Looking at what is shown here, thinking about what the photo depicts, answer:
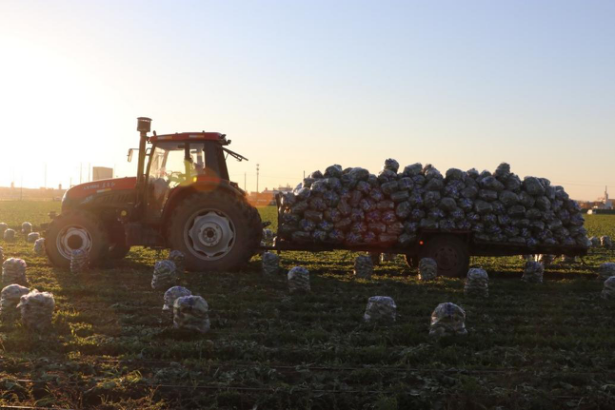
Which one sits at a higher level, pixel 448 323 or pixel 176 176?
pixel 176 176

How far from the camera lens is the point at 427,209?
11375 mm

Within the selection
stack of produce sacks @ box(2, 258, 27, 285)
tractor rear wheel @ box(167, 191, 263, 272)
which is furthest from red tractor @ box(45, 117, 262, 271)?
stack of produce sacks @ box(2, 258, 27, 285)

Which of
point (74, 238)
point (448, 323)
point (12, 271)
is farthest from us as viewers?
point (74, 238)

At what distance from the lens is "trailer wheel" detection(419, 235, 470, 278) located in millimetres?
11172

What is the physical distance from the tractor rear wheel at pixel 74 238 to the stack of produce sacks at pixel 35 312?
16.5ft

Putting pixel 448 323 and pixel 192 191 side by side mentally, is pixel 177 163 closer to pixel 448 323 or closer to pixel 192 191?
pixel 192 191

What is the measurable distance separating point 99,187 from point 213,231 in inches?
119

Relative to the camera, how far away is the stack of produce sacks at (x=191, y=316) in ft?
21.2

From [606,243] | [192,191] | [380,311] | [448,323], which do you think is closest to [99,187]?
[192,191]

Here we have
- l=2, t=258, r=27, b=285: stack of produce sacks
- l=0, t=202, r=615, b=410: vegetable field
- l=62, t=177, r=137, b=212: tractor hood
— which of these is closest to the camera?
l=0, t=202, r=615, b=410: vegetable field

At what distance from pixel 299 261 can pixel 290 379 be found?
8.99 metres

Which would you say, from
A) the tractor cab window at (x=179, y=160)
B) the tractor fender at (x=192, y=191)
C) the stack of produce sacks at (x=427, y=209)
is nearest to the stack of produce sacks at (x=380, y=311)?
the stack of produce sacks at (x=427, y=209)

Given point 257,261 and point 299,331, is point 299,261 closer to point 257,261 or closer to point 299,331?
point 257,261

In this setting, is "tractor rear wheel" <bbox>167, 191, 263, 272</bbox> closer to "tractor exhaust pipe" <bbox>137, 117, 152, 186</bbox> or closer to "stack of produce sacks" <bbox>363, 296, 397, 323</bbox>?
"tractor exhaust pipe" <bbox>137, 117, 152, 186</bbox>
